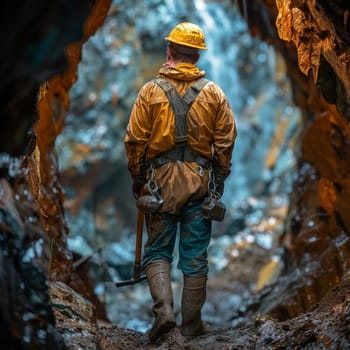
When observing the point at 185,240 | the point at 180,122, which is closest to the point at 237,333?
the point at 185,240

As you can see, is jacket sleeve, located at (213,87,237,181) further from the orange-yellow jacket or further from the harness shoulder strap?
the harness shoulder strap

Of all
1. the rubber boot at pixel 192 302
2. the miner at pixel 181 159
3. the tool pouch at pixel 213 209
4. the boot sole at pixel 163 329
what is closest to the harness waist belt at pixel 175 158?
the miner at pixel 181 159

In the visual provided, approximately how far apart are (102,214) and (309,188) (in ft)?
29.5

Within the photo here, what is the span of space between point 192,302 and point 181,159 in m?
1.09

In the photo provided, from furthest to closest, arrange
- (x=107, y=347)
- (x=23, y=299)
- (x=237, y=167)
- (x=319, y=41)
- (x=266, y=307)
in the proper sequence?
(x=237, y=167) < (x=266, y=307) < (x=319, y=41) < (x=107, y=347) < (x=23, y=299)

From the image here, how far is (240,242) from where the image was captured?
1490 cm

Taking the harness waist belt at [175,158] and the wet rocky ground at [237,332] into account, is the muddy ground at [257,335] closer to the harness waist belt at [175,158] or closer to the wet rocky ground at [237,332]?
the wet rocky ground at [237,332]

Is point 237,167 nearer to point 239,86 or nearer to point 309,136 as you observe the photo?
point 239,86

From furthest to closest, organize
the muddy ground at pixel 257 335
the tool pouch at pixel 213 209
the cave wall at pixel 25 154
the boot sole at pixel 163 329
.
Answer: the tool pouch at pixel 213 209
the boot sole at pixel 163 329
the muddy ground at pixel 257 335
the cave wall at pixel 25 154

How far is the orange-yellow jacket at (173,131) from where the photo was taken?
4.62 meters

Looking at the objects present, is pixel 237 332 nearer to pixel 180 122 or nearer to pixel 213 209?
pixel 213 209

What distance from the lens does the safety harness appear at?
4.63 metres

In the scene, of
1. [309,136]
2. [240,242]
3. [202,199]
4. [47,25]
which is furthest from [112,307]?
[47,25]

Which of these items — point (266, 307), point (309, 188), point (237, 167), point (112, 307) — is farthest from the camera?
point (237, 167)
